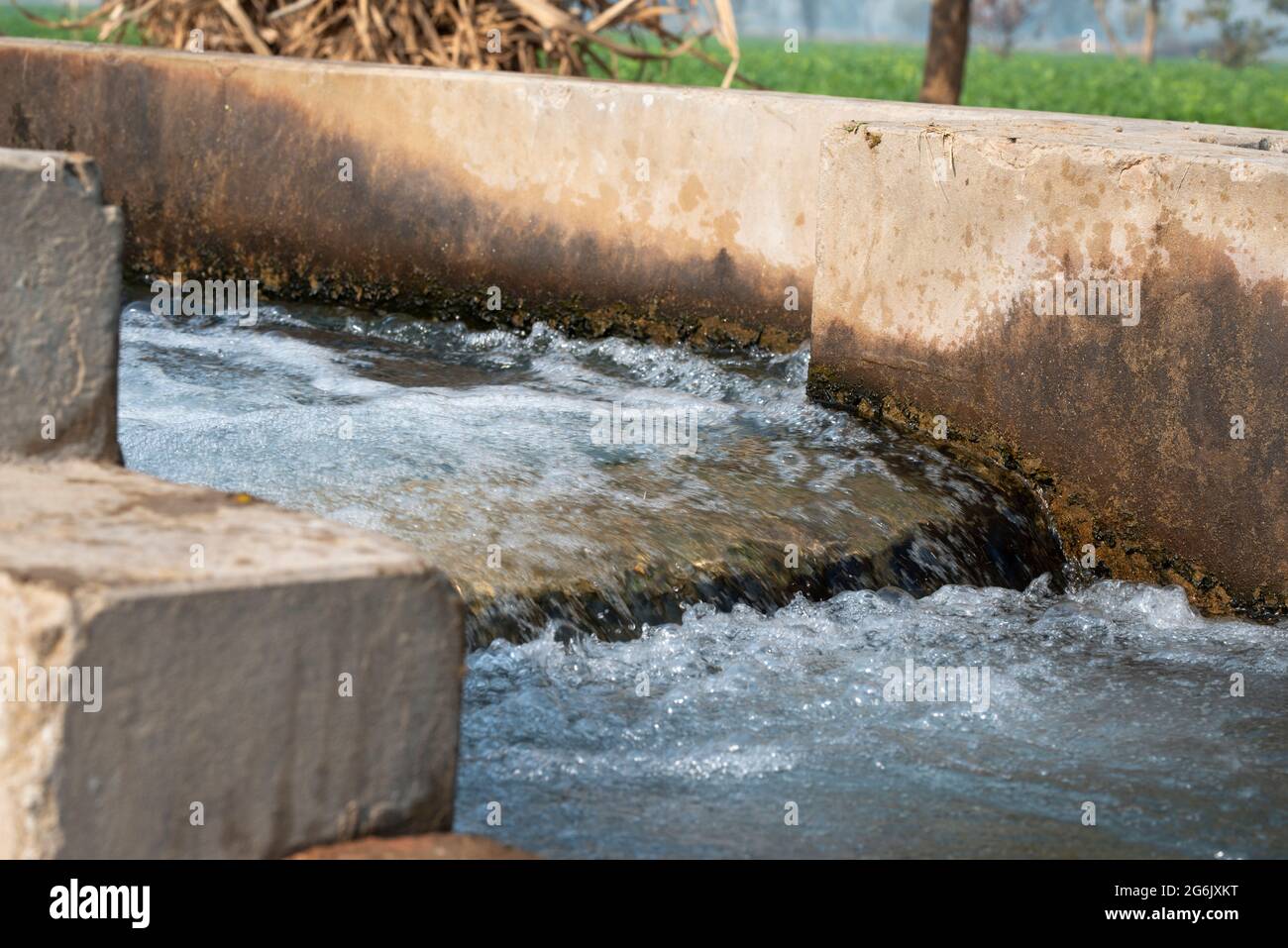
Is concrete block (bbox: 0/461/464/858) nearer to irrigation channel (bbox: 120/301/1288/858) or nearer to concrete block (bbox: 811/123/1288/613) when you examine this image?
irrigation channel (bbox: 120/301/1288/858)

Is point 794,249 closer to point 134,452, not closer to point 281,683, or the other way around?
point 134,452

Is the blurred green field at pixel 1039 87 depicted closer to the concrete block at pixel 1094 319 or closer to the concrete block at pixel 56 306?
the concrete block at pixel 1094 319

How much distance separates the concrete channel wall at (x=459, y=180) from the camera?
619 cm

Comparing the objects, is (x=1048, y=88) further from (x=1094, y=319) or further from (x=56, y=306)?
(x=56, y=306)

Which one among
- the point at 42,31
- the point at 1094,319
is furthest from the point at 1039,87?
the point at 1094,319

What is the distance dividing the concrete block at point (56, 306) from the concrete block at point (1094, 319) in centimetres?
286

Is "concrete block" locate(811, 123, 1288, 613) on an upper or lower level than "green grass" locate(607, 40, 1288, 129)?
lower

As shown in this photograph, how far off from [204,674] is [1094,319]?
3227 mm

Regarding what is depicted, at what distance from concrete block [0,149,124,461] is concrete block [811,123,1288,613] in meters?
2.86

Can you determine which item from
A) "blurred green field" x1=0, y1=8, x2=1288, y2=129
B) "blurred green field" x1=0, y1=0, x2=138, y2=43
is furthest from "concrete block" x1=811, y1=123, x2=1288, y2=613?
"blurred green field" x1=0, y1=8, x2=1288, y2=129

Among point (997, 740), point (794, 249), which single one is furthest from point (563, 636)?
point (794, 249)

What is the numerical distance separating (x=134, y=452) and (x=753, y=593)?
6.01 feet

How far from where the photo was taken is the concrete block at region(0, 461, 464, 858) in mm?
1998

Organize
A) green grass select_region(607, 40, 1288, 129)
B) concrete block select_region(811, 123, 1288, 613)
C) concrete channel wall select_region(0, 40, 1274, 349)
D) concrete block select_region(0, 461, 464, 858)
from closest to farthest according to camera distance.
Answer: concrete block select_region(0, 461, 464, 858), concrete block select_region(811, 123, 1288, 613), concrete channel wall select_region(0, 40, 1274, 349), green grass select_region(607, 40, 1288, 129)
